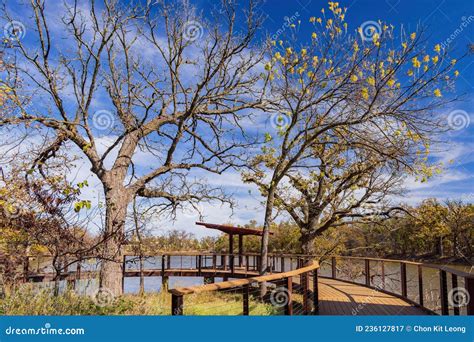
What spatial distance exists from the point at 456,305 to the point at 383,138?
4.91 m

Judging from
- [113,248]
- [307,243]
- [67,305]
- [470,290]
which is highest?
[113,248]

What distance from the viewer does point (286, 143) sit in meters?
11.8

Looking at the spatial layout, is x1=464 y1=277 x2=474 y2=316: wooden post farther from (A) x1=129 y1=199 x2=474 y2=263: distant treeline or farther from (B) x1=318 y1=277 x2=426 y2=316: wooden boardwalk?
(A) x1=129 y1=199 x2=474 y2=263: distant treeline

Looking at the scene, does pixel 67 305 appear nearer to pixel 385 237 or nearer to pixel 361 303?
pixel 361 303

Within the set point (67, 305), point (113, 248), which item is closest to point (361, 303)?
point (113, 248)

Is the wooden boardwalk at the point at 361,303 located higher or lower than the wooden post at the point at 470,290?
lower

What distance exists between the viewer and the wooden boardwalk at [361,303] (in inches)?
328

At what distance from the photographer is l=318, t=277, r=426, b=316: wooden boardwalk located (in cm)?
833

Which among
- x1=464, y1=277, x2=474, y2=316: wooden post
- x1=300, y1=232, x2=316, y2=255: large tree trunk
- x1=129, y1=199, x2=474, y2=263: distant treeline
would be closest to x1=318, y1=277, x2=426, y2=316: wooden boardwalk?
x1=464, y1=277, x2=474, y2=316: wooden post

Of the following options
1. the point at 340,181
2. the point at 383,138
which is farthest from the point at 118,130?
the point at 340,181

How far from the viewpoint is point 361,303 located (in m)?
9.23

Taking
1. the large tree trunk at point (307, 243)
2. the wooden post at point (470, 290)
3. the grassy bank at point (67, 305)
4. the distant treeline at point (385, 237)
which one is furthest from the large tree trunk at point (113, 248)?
the large tree trunk at point (307, 243)

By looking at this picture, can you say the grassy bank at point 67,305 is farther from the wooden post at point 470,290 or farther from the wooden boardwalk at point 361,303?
the wooden post at point 470,290

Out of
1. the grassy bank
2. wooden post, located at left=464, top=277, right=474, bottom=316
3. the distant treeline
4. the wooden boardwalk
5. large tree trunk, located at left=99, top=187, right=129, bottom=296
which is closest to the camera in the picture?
wooden post, located at left=464, top=277, right=474, bottom=316
